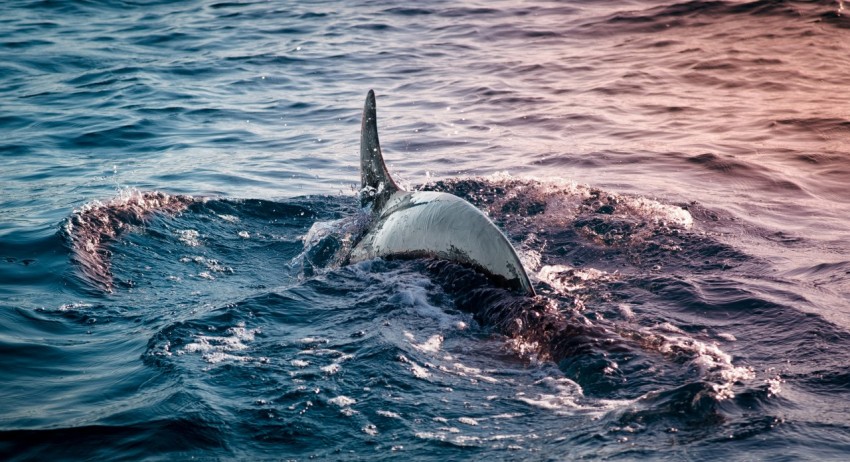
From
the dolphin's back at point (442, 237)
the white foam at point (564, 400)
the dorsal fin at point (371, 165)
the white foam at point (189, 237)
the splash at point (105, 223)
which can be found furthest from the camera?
the white foam at point (189, 237)

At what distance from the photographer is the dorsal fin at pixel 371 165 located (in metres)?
8.52

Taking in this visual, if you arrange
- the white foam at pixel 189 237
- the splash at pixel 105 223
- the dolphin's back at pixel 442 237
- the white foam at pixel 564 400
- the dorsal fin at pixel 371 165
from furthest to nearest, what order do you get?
the white foam at pixel 189 237 → the dorsal fin at pixel 371 165 → the splash at pixel 105 223 → the dolphin's back at pixel 442 237 → the white foam at pixel 564 400

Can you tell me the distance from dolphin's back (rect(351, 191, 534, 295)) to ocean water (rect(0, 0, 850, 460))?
0.15 meters

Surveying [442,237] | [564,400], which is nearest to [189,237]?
[442,237]

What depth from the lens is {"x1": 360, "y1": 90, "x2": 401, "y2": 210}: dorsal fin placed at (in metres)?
8.52

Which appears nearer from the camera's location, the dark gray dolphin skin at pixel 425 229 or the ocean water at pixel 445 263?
the ocean water at pixel 445 263

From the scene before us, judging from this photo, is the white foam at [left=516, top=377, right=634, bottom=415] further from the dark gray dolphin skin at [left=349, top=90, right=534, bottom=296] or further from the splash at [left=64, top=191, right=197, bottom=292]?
the splash at [left=64, top=191, right=197, bottom=292]

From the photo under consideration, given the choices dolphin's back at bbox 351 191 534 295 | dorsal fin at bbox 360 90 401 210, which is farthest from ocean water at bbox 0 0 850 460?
dorsal fin at bbox 360 90 401 210

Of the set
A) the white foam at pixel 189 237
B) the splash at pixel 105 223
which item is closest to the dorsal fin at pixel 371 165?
the white foam at pixel 189 237

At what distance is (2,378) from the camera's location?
5.63m

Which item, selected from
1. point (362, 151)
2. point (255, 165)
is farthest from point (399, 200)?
point (255, 165)

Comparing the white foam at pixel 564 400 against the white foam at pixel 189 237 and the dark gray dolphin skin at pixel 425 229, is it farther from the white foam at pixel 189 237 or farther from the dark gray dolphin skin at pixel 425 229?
the white foam at pixel 189 237

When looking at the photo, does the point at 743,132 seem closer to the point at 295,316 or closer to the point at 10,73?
the point at 295,316

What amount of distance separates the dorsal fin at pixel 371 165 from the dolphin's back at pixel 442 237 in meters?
0.40
